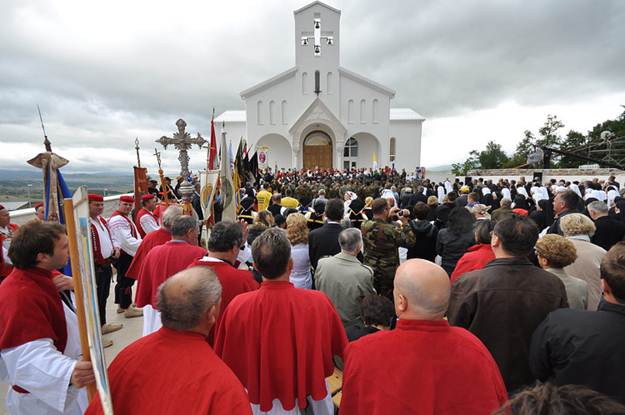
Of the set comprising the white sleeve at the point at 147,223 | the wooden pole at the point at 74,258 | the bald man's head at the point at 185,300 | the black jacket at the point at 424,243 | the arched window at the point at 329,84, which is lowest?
the black jacket at the point at 424,243

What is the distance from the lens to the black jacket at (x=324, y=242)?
156 inches

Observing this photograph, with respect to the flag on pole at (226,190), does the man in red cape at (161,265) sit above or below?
below

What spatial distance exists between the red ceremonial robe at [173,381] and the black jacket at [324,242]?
2681 millimetres

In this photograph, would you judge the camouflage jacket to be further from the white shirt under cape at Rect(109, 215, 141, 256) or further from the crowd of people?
the white shirt under cape at Rect(109, 215, 141, 256)

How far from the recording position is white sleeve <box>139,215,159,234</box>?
5.68 m

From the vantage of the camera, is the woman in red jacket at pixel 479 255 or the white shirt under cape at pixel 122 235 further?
the white shirt under cape at pixel 122 235

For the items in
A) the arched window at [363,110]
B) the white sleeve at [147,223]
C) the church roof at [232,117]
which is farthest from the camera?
the church roof at [232,117]

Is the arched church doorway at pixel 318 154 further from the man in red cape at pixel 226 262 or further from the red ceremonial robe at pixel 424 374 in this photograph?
the red ceremonial robe at pixel 424 374

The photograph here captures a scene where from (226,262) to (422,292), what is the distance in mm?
1671

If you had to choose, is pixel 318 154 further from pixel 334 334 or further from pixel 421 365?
pixel 421 365

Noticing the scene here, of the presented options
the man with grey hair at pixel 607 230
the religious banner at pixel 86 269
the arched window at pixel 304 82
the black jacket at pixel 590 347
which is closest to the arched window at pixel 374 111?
the arched window at pixel 304 82

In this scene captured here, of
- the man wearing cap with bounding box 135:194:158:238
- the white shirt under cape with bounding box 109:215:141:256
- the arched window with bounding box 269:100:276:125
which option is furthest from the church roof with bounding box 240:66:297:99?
the white shirt under cape with bounding box 109:215:141:256

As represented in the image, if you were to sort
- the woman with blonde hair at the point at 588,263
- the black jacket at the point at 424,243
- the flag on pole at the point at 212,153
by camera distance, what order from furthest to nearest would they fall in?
1. the flag on pole at the point at 212,153
2. the black jacket at the point at 424,243
3. the woman with blonde hair at the point at 588,263

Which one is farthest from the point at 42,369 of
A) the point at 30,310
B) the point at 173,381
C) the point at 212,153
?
the point at 212,153
